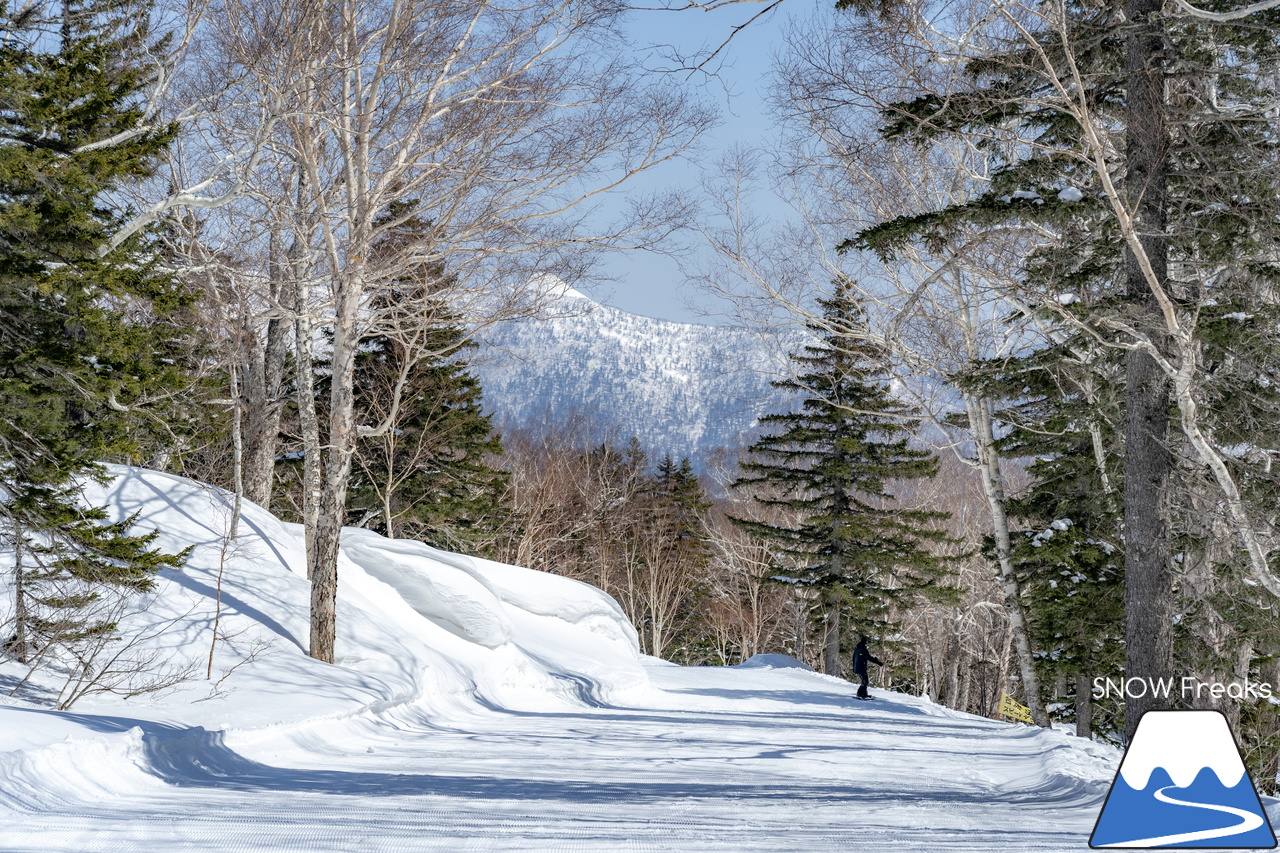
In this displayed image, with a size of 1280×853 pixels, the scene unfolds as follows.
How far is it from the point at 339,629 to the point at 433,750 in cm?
432

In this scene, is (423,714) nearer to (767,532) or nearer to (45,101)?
(45,101)

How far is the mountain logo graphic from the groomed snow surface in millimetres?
906

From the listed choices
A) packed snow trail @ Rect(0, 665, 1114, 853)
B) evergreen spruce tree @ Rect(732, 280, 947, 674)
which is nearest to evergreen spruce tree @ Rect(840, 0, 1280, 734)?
packed snow trail @ Rect(0, 665, 1114, 853)

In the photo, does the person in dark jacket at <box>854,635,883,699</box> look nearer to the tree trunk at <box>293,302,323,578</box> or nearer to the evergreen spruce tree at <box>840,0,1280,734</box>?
the evergreen spruce tree at <box>840,0,1280,734</box>

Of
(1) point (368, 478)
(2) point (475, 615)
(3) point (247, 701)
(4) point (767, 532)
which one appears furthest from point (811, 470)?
(3) point (247, 701)

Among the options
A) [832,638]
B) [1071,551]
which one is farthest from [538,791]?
[832,638]

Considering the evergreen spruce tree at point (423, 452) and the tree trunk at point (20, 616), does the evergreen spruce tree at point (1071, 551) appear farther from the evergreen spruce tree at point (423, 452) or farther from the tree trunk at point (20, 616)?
the evergreen spruce tree at point (423, 452)

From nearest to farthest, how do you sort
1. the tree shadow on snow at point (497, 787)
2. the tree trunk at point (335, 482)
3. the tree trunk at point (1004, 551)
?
the tree shadow on snow at point (497, 787), the tree trunk at point (335, 482), the tree trunk at point (1004, 551)

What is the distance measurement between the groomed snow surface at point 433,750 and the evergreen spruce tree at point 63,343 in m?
1.04

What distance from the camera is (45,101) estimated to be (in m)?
8.35

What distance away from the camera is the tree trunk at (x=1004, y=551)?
1535cm

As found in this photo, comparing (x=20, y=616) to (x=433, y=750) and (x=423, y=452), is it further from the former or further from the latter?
(x=423, y=452)

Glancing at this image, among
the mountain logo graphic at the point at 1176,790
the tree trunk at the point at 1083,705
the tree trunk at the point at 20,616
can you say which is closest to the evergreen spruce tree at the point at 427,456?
the tree trunk at the point at 20,616

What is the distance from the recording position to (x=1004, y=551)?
16.0m
